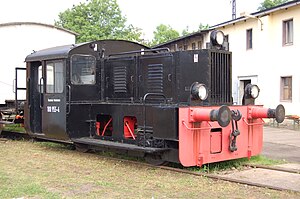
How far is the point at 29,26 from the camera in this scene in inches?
493

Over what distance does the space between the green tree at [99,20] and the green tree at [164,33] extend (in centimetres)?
1036

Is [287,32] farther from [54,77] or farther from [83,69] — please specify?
[54,77]

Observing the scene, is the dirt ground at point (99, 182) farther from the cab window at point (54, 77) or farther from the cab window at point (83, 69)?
the cab window at point (83, 69)

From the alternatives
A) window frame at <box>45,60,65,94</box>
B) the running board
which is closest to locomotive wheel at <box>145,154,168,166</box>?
the running board

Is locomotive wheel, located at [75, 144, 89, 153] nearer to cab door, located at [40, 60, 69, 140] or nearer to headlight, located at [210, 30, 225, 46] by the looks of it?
cab door, located at [40, 60, 69, 140]

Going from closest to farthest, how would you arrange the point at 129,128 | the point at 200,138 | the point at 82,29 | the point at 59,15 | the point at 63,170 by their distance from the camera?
the point at 200,138 → the point at 63,170 → the point at 129,128 → the point at 82,29 → the point at 59,15

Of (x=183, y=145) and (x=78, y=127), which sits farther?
(x=78, y=127)

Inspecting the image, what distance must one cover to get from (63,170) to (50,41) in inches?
255

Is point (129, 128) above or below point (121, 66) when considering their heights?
below

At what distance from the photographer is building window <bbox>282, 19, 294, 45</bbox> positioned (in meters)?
18.2

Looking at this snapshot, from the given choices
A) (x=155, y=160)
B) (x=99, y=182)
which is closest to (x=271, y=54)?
(x=155, y=160)

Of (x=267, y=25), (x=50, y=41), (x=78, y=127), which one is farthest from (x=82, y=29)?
(x=78, y=127)

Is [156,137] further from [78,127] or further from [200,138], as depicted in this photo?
[78,127]

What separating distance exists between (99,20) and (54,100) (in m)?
45.9
